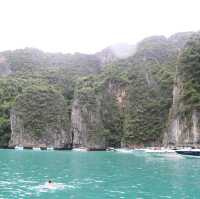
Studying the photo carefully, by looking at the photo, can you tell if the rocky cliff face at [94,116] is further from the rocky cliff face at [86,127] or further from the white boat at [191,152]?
the white boat at [191,152]

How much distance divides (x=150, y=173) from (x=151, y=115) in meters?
98.6

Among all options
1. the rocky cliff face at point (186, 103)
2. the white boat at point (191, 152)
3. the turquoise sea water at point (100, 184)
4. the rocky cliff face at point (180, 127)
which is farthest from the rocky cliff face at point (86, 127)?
the turquoise sea water at point (100, 184)

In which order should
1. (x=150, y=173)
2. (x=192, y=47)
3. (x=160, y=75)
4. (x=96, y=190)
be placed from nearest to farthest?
(x=96, y=190) < (x=150, y=173) < (x=192, y=47) < (x=160, y=75)

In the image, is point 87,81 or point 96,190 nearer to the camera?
point 96,190

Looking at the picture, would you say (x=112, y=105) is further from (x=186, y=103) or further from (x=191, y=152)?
(x=191, y=152)

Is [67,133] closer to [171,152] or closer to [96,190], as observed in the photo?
[171,152]

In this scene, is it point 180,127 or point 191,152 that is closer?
point 191,152

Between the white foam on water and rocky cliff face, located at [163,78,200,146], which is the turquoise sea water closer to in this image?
the white foam on water

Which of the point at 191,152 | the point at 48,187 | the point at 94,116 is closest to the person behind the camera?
the point at 48,187

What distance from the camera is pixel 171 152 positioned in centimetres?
11312

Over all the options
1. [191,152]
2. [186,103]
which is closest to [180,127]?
[186,103]

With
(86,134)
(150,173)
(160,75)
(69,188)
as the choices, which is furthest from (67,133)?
(69,188)

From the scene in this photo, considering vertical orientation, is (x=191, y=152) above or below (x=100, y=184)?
above

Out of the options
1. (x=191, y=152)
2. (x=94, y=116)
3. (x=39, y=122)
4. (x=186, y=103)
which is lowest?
(x=191, y=152)
